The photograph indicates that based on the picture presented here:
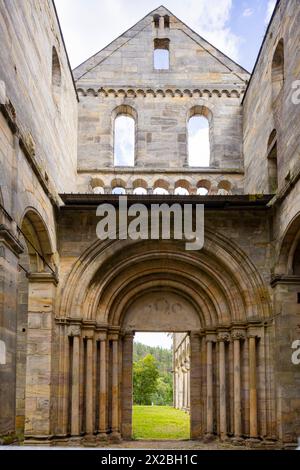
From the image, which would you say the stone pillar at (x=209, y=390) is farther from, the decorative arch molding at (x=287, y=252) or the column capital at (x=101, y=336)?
the decorative arch molding at (x=287, y=252)

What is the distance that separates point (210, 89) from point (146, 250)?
5.90 meters

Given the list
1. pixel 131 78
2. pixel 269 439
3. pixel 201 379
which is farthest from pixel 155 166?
pixel 269 439

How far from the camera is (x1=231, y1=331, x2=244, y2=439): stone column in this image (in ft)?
48.7

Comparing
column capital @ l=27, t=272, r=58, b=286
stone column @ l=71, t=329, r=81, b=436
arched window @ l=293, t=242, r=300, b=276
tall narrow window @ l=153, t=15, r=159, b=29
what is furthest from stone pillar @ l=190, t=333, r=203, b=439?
tall narrow window @ l=153, t=15, r=159, b=29

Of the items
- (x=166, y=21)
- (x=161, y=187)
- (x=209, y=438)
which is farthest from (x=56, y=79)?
(x=209, y=438)

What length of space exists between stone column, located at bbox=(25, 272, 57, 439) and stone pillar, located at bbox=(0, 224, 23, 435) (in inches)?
152

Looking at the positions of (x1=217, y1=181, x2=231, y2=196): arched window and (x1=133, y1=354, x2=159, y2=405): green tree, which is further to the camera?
(x1=133, y1=354, x2=159, y2=405): green tree

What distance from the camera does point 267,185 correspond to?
50.8ft

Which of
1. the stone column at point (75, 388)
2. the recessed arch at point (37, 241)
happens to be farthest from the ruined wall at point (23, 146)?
the stone column at point (75, 388)

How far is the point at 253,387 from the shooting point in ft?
48.1

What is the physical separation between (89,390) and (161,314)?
2876 millimetres

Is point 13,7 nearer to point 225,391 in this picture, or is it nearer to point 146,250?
point 146,250

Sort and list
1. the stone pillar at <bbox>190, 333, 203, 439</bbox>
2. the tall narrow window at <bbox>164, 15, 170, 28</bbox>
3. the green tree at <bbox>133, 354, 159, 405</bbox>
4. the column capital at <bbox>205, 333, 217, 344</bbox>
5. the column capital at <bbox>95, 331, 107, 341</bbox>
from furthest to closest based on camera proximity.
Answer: the green tree at <bbox>133, 354, 159, 405</bbox> → the tall narrow window at <bbox>164, 15, 170, 28</bbox> → the stone pillar at <bbox>190, 333, 203, 439</bbox> → the column capital at <bbox>205, 333, 217, 344</bbox> → the column capital at <bbox>95, 331, 107, 341</bbox>

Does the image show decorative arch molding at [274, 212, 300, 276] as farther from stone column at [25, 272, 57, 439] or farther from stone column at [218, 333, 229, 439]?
stone column at [25, 272, 57, 439]
